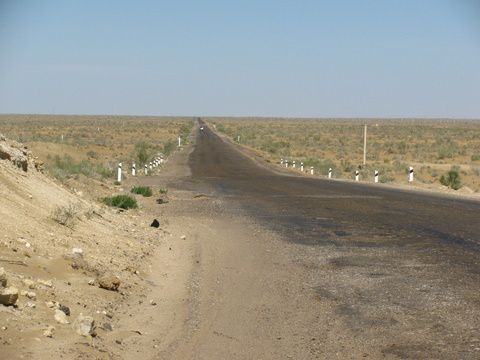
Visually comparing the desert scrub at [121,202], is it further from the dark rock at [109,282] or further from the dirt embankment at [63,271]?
the dark rock at [109,282]

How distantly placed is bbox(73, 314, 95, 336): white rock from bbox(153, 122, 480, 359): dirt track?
2.49 feet

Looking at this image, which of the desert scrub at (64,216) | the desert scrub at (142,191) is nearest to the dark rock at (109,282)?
the desert scrub at (64,216)

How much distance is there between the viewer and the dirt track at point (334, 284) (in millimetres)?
7113

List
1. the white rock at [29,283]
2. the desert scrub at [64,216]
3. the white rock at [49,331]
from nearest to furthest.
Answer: the white rock at [49,331] < the white rock at [29,283] < the desert scrub at [64,216]

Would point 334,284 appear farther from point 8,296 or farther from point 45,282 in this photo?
point 8,296

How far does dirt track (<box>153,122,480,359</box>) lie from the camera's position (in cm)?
711

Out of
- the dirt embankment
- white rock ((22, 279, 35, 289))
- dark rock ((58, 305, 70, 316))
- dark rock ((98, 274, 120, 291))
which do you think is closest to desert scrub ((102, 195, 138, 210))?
the dirt embankment

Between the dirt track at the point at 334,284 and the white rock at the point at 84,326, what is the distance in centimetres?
76

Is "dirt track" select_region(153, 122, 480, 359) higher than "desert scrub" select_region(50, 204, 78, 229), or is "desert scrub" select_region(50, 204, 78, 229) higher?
"desert scrub" select_region(50, 204, 78, 229)

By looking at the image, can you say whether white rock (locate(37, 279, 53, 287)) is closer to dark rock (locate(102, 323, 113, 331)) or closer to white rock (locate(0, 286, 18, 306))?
dark rock (locate(102, 323, 113, 331))

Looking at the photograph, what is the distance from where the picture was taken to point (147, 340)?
717 cm

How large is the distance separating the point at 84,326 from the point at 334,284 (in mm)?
4244

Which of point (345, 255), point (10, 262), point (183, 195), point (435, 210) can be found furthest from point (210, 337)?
point (183, 195)

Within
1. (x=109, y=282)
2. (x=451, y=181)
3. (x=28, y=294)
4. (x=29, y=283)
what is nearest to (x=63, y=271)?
(x=109, y=282)
